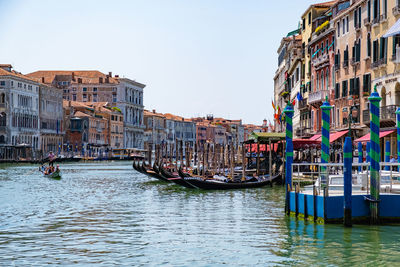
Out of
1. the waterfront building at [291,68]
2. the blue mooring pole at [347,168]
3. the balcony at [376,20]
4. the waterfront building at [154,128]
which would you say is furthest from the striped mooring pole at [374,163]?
the waterfront building at [154,128]

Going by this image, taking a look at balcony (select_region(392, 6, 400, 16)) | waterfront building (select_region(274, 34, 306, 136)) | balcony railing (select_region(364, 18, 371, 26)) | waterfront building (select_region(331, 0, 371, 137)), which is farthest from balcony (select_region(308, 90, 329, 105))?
balcony (select_region(392, 6, 400, 16))

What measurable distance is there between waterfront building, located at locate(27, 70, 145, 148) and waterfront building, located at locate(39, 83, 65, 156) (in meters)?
16.2

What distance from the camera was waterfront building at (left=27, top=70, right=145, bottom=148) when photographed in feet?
345

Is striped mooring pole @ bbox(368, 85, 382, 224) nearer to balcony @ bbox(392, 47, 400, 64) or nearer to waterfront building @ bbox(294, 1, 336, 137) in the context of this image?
balcony @ bbox(392, 47, 400, 64)

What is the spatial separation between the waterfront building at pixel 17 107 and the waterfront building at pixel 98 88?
23778mm

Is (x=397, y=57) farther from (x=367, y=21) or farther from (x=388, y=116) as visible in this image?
(x=367, y=21)

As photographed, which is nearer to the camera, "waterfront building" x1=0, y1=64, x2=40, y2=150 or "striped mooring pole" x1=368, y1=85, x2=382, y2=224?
"striped mooring pole" x1=368, y1=85, x2=382, y2=224

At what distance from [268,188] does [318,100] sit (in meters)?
9.29

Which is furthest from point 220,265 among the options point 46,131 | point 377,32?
point 46,131

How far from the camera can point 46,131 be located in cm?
8381

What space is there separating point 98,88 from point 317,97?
245 ft

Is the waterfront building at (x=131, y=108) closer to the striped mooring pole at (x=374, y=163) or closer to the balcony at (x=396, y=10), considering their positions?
the balcony at (x=396, y=10)

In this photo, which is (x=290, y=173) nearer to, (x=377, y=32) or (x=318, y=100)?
(x=377, y=32)

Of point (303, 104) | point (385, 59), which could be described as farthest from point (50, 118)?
point (385, 59)
